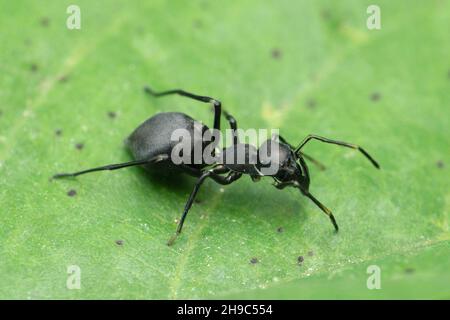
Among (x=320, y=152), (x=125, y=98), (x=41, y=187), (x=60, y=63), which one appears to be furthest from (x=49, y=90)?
(x=320, y=152)

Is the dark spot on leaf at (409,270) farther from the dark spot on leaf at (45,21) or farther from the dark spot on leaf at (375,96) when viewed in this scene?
the dark spot on leaf at (45,21)

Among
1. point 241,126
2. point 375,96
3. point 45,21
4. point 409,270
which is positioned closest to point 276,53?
point 241,126

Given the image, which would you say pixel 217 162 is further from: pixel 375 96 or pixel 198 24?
pixel 375 96

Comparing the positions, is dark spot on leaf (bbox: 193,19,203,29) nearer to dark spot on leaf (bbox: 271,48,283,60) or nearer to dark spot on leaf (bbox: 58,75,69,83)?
dark spot on leaf (bbox: 271,48,283,60)

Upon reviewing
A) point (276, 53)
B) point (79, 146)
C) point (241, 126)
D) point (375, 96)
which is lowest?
point (79, 146)

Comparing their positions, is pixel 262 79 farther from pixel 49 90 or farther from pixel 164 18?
pixel 49 90

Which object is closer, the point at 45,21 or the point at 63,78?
the point at 63,78
